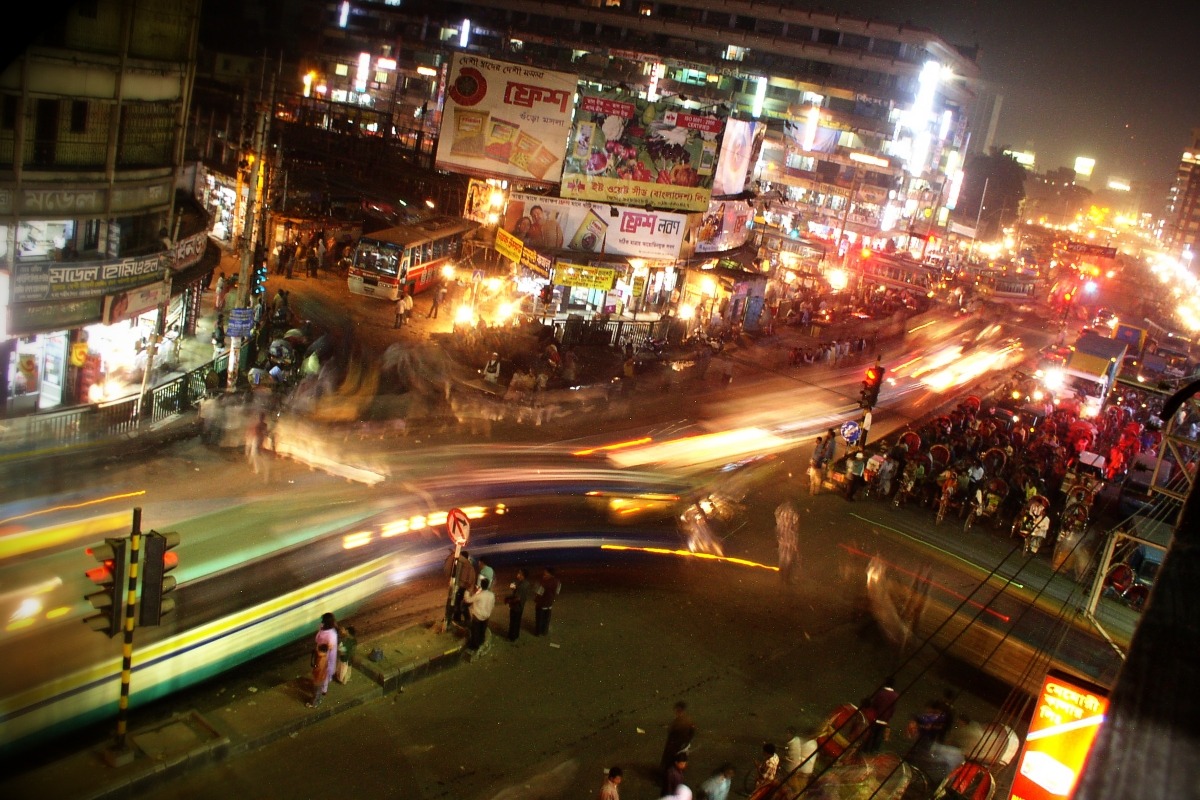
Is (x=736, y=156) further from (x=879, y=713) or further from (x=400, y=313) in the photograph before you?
(x=879, y=713)

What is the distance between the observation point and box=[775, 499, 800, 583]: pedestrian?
1902 centimetres

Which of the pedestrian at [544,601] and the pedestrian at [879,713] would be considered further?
the pedestrian at [544,601]

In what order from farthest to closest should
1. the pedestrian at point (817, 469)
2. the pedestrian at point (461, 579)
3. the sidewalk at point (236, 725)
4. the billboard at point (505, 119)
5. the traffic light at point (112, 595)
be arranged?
the billboard at point (505, 119) < the pedestrian at point (817, 469) < the pedestrian at point (461, 579) < the traffic light at point (112, 595) < the sidewalk at point (236, 725)

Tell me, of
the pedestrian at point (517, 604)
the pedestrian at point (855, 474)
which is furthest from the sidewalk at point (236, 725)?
the pedestrian at point (855, 474)

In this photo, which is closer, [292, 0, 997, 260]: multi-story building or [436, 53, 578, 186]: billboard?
[436, 53, 578, 186]: billboard

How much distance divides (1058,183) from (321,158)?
169m

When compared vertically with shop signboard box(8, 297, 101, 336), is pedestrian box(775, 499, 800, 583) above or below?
below

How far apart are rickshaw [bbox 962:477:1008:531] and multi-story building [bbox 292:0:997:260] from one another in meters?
63.7

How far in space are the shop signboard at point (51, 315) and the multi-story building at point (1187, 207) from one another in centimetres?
17976

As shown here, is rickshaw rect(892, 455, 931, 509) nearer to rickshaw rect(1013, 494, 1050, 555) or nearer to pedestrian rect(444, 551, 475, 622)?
rickshaw rect(1013, 494, 1050, 555)

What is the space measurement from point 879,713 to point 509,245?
2360cm

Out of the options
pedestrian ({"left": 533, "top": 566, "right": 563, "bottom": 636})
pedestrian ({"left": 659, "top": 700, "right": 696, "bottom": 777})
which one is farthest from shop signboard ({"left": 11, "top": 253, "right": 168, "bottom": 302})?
pedestrian ({"left": 659, "top": 700, "right": 696, "bottom": 777})

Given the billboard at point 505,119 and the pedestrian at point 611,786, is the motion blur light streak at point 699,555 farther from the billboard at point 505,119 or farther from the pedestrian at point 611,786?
the billboard at point 505,119

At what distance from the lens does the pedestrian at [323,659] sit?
1162 cm
